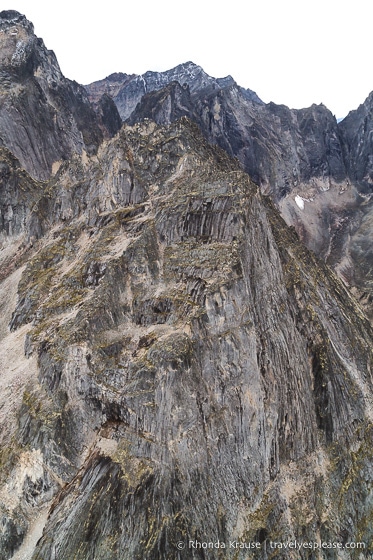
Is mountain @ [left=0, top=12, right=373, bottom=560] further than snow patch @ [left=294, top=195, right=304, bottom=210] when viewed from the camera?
No

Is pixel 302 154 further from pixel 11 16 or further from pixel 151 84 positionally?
pixel 11 16

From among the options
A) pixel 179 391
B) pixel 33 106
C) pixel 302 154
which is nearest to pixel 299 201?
pixel 302 154

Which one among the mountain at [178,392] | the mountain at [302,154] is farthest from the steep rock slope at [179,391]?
the mountain at [302,154]

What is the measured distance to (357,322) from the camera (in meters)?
48.0

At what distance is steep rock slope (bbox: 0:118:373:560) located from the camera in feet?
74.3

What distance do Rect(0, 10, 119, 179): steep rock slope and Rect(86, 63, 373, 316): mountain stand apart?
39.1 meters

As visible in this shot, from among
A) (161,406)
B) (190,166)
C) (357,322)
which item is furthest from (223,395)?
(357,322)

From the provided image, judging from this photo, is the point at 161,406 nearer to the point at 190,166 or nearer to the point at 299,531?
the point at 299,531

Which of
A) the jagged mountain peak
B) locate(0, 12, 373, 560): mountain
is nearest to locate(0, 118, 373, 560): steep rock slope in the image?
locate(0, 12, 373, 560): mountain

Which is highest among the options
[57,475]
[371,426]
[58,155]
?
[58,155]

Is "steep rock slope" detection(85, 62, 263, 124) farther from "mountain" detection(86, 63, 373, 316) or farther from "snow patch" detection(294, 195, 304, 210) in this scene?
"snow patch" detection(294, 195, 304, 210)

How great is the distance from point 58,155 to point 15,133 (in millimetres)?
10130

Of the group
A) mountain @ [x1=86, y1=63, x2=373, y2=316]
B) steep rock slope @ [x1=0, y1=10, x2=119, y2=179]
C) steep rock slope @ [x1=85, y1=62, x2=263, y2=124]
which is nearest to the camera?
steep rock slope @ [x1=0, y1=10, x2=119, y2=179]

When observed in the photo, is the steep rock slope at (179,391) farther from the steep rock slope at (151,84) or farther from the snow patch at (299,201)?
the steep rock slope at (151,84)
